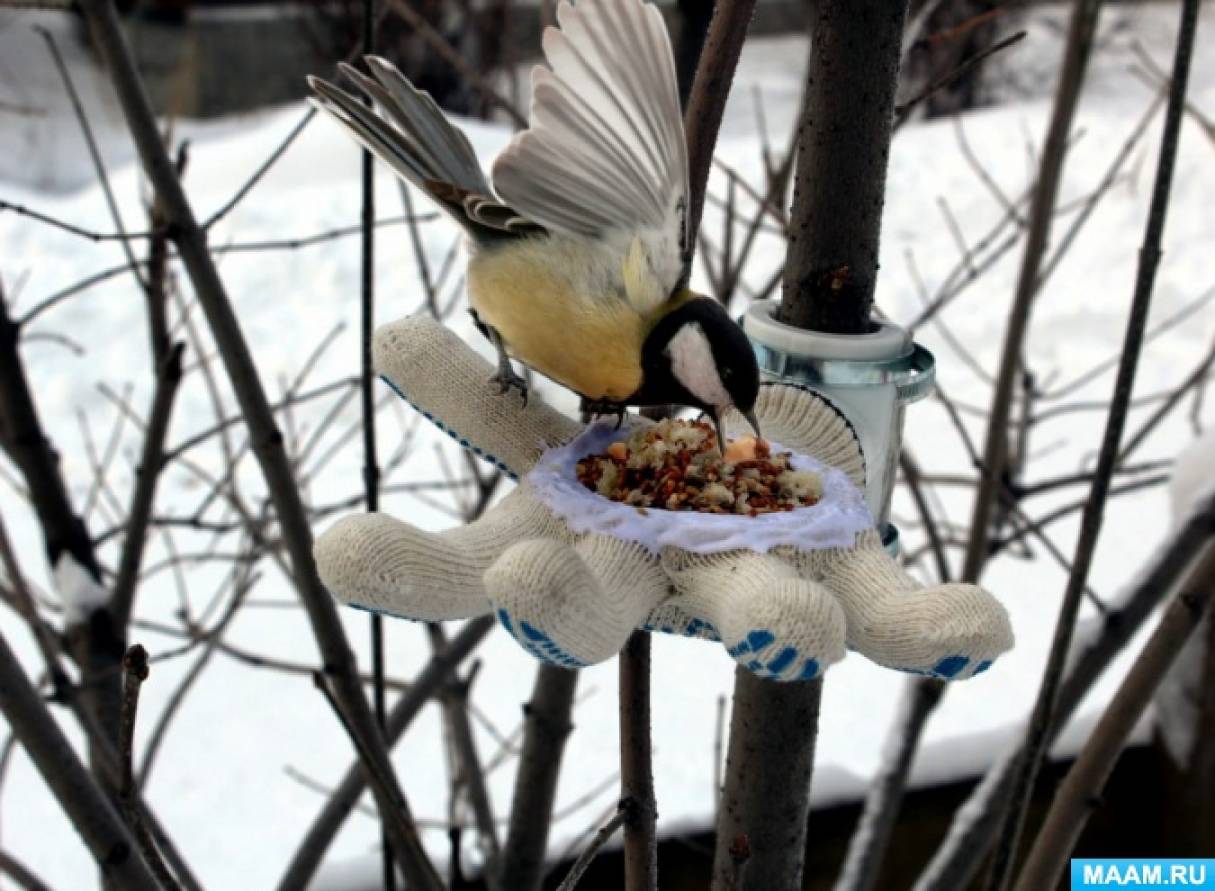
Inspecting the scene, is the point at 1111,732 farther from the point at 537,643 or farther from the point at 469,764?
the point at 469,764

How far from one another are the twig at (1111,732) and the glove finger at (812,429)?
238 millimetres

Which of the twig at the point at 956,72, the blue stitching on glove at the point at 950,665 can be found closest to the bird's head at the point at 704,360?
the blue stitching on glove at the point at 950,665

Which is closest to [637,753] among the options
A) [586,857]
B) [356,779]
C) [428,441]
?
[586,857]

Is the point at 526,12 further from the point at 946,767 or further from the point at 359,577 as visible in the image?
the point at 359,577

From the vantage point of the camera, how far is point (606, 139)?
1.88ft

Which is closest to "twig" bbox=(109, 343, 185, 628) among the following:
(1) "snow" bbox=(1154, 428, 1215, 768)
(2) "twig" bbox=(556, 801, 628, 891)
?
(2) "twig" bbox=(556, 801, 628, 891)

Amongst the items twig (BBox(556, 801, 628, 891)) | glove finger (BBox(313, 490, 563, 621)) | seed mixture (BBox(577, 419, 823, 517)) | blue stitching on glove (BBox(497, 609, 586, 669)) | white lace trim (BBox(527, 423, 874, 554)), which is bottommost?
twig (BBox(556, 801, 628, 891))

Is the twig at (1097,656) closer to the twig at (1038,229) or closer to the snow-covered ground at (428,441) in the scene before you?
the twig at (1038,229)

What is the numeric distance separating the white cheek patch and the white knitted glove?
0.36 ft

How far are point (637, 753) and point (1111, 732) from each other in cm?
37

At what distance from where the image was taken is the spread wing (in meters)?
0.54

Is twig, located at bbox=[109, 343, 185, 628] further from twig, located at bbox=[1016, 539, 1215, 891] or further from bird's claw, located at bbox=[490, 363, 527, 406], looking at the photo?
twig, located at bbox=[1016, 539, 1215, 891]

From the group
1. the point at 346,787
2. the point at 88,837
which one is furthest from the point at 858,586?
the point at 346,787

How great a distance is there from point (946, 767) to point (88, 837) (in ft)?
4.55
